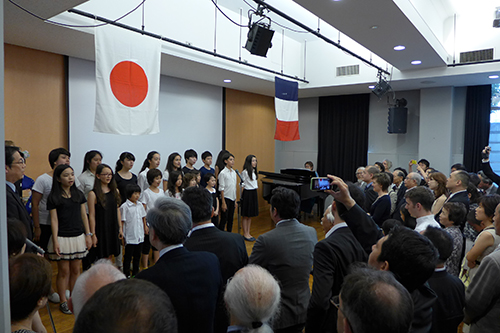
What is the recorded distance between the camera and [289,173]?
7414 millimetres

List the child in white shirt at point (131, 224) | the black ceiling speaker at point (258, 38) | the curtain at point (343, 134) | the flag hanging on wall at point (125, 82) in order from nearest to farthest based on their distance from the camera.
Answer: the flag hanging on wall at point (125, 82) < the child in white shirt at point (131, 224) < the black ceiling speaker at point (258, 38) < the curtain at point (343, 134)

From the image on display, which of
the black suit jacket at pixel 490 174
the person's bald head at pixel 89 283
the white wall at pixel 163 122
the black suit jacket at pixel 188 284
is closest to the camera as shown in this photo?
the person's bald head at pixel 89 283

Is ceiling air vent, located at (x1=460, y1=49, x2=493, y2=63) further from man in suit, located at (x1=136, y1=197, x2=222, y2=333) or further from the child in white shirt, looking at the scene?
man in suit, located at (x1=136, y1=197, x2=222, y2=333)

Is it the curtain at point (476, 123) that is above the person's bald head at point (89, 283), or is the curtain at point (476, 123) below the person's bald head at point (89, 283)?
above

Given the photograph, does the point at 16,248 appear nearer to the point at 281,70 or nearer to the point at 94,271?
the point at 94,271

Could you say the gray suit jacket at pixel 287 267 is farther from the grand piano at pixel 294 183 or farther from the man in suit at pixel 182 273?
the grand piano at pixel 294 183

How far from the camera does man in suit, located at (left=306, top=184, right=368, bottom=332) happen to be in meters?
1.79

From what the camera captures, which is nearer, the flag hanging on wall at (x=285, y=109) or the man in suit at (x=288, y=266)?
the man in suit at (x=288, y=266)

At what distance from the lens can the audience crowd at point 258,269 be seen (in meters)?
0.98

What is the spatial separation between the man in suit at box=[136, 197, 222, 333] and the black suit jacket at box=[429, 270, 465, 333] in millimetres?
999

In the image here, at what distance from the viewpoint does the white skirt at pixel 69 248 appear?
10.5 feet

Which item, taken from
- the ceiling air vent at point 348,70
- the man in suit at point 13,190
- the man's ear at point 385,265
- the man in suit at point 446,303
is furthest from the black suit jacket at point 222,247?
the ceiling air vent at point 348,70

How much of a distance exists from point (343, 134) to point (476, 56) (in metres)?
3.50

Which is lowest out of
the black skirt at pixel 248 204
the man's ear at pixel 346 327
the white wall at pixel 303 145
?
the black skirt at pixel 248 204
